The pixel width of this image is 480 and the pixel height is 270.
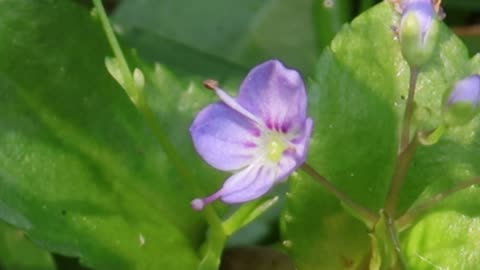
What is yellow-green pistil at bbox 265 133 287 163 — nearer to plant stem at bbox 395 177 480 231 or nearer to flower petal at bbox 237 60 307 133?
flower petal at bbox 237 60 307 133

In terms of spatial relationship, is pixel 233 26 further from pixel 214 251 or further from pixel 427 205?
pixel 427 205

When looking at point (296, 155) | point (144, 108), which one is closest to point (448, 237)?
point (296, 155)

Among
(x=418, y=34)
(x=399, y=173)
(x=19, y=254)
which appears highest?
(x=418, y=34)

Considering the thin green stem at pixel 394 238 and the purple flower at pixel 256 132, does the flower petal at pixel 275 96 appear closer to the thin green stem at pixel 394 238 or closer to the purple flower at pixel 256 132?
the purple flower at pixel 256 132

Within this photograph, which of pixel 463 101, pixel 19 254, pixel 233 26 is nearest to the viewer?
pixel 463 101

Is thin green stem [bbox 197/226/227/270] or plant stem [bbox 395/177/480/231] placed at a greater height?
plant stem [bbox 395/177/480/231]

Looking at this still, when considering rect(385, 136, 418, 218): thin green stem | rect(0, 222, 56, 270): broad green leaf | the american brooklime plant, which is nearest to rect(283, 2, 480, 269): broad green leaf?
the american brooklime plant

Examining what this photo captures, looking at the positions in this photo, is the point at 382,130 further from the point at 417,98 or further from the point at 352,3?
the point at 352,3

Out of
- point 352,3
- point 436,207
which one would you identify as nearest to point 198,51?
point 352,3
